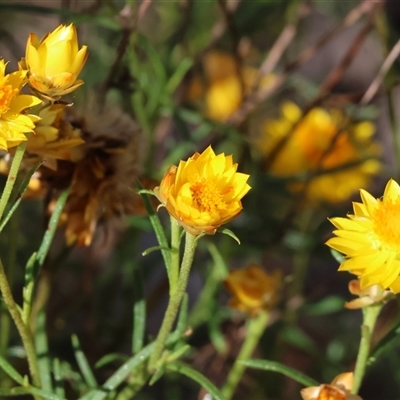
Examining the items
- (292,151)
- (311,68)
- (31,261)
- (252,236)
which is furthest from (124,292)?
(311,68)

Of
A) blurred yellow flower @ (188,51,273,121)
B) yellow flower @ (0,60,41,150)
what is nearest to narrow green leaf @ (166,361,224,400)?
yellow flower @ (0,60,41,150)

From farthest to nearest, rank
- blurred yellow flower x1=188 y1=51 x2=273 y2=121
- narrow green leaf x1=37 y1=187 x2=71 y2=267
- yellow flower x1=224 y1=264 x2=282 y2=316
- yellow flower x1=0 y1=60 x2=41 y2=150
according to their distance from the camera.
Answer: blurred yellow flower x1=188 y1=51 x2=273 y2=121 < yellow flower x1=224 y1=264 x2=282 y2=316 < narrow green leaf x1=37 y1=187 x2=71 y2=267 < yellow flower x1=0 y1=60 x2=41 y2=150

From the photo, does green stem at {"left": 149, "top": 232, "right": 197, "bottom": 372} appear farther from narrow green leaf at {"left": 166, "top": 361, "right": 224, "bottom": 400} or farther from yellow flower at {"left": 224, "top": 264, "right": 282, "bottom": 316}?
yellow flower at {"left": 224, "top": 264, "right": 282, "bottom": 316}

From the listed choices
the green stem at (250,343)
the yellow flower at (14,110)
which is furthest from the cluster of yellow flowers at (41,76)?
the green stem at (250,343)

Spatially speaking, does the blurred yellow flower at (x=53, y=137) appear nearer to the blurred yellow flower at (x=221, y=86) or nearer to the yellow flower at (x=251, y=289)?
the yellow flower at (x=251, y=289)

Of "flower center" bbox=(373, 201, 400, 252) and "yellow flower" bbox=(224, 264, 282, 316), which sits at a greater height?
"flower center" bbox=(373, 201, 400, 252)

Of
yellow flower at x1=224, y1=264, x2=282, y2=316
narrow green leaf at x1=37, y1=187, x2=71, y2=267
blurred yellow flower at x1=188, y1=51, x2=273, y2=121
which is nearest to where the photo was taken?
narrow green leaf at x1=37, y1=187, x2=71, y2=267

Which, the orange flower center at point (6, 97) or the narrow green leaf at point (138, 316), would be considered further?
the narrow green leaf at point (138, 316)
